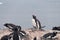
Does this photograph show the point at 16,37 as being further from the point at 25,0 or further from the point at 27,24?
the point at 25,0


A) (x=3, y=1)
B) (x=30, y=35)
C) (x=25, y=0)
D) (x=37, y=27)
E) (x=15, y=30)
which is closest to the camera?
(x=15, y=30)

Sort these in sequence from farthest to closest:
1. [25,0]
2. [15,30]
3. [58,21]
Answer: [25,0], [58,21], [15,30]

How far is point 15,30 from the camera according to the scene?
1148cm

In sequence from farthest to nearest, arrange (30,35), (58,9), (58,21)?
(58,9) → (58,21) → (30,35)

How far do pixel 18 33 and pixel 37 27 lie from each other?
3.34 meters

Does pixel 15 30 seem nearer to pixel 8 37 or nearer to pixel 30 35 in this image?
pixel 8 37

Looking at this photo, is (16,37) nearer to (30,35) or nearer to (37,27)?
(30,35)

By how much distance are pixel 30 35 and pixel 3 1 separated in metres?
16.7

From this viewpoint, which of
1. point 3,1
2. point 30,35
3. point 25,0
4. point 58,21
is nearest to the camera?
point 30,35

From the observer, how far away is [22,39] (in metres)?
12.0

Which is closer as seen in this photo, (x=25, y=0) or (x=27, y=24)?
(x=27, y=24)

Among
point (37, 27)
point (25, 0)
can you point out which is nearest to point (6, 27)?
point (37, 27)

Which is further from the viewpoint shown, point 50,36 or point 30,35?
point 30,35

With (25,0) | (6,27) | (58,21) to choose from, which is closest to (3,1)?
(25,0)
